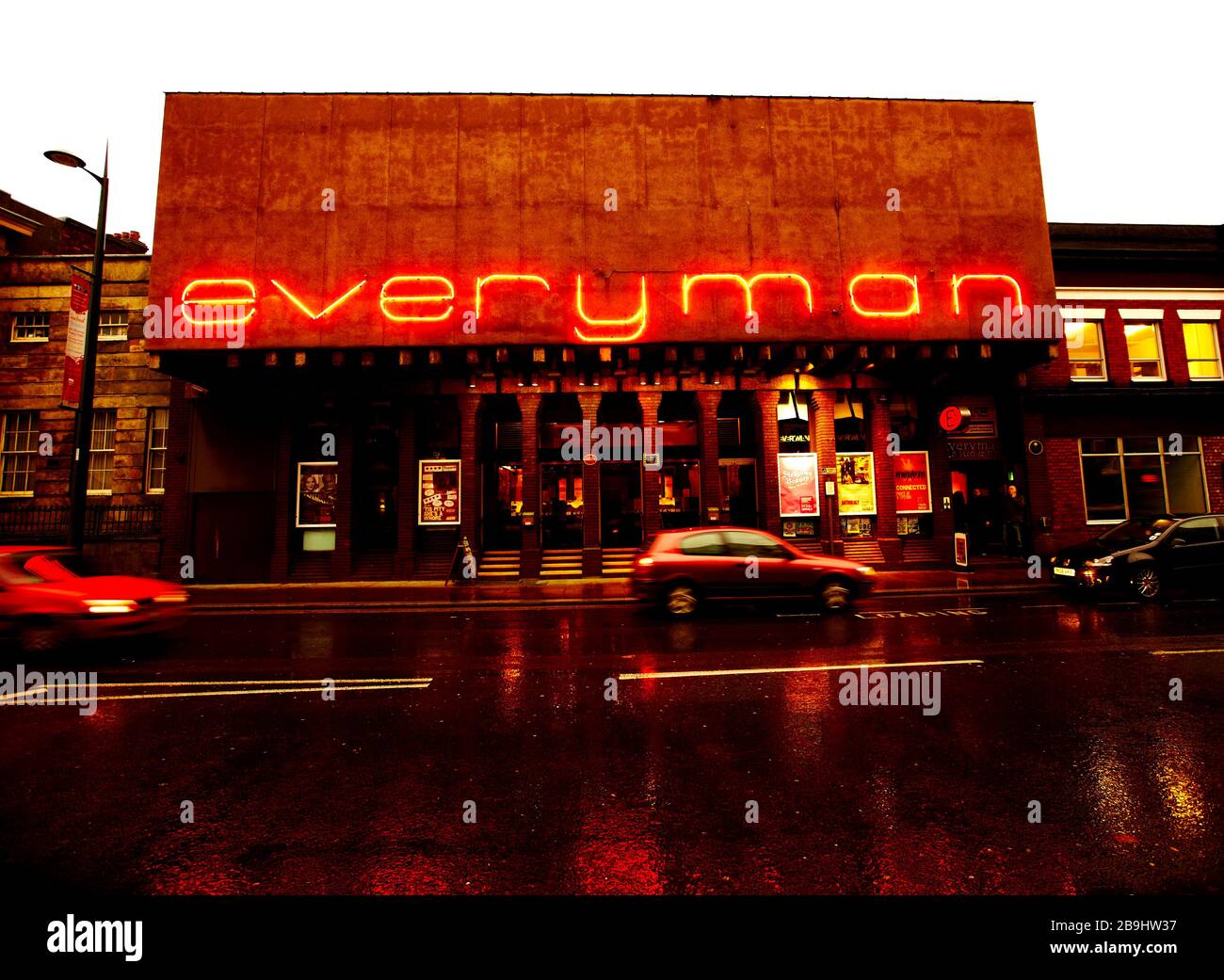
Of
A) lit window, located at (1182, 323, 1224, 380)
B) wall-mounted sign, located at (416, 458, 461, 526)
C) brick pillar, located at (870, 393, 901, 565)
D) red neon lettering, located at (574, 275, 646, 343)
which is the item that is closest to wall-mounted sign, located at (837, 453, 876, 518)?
brick pillar, located at (870, 393, 901, 565)

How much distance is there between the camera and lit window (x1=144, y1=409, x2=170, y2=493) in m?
18.3

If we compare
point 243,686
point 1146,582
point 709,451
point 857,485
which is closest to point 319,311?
point 709,451

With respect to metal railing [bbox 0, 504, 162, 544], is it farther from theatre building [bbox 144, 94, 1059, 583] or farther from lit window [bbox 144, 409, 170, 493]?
theatre building [bbox 144, 94, 1059, 583]

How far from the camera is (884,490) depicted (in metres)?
17.8

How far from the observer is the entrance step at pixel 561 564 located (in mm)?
16984

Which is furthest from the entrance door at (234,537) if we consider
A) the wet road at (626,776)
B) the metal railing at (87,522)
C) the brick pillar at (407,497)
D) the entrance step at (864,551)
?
the entrance step at (864,551)

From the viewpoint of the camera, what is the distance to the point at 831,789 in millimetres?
3803

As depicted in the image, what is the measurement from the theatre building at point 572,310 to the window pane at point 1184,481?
15.4ft

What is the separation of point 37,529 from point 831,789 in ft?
77.9

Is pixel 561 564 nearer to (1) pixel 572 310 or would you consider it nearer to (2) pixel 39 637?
(1) pixel 572 310

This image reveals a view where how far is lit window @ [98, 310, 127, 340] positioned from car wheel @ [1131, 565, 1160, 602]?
2821cm

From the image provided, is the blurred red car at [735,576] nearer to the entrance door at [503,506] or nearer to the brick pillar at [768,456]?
the brick pillar at [768,456]
